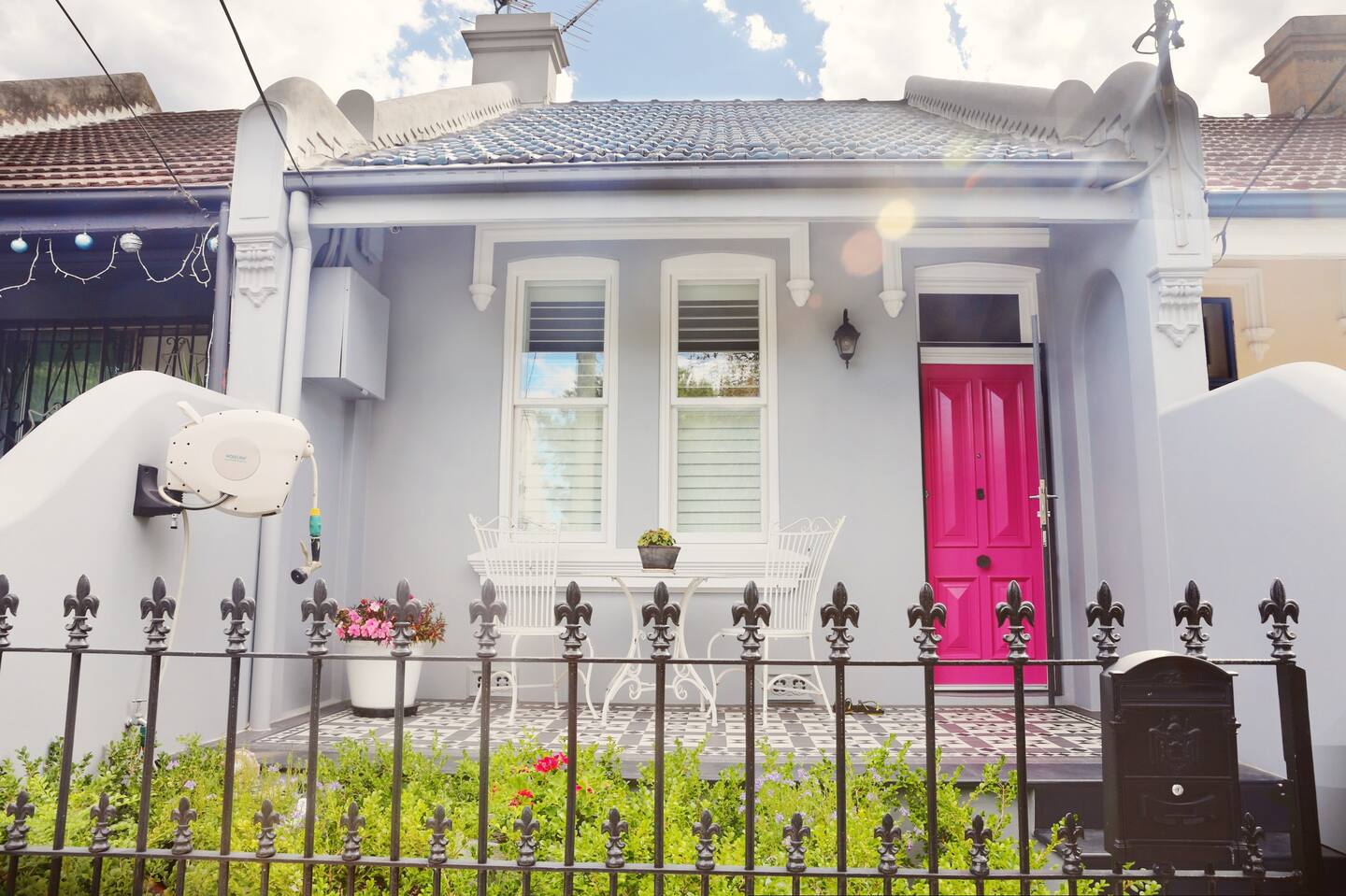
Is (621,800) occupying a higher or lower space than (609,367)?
lower

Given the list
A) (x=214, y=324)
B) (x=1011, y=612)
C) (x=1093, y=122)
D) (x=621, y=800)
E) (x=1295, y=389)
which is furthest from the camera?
→ (x=1093, y=122)

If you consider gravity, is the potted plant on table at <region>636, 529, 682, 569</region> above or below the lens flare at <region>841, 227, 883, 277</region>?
below

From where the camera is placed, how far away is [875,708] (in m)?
5.35

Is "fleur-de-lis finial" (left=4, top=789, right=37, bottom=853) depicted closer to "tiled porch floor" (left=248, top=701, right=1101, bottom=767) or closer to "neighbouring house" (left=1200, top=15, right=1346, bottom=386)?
"tiled porch floor" (left=248, top=701, right=1101, bottom=767)

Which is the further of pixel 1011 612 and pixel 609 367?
pixel 609 367

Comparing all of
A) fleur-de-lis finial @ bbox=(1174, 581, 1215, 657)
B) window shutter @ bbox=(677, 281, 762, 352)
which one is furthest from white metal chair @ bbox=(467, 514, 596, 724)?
fleur-de-lis finial @ bbox=(1174, 581, 1215, 657)

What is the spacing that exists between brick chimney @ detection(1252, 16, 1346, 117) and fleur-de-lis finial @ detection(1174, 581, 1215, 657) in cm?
911

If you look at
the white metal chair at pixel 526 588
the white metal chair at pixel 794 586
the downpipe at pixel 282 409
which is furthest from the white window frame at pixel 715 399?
the downpipe at pixel 282 409

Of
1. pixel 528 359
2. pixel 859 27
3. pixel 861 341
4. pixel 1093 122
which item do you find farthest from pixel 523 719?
pixel 859 27

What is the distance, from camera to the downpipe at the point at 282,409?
450cm

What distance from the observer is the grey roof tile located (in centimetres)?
498

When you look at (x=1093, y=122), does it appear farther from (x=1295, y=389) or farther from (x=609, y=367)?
(x=609, y=367)

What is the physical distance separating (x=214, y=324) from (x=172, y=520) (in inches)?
61.5

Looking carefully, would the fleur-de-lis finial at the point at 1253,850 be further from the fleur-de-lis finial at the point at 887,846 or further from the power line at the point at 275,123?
the power line at the point at 275,123
